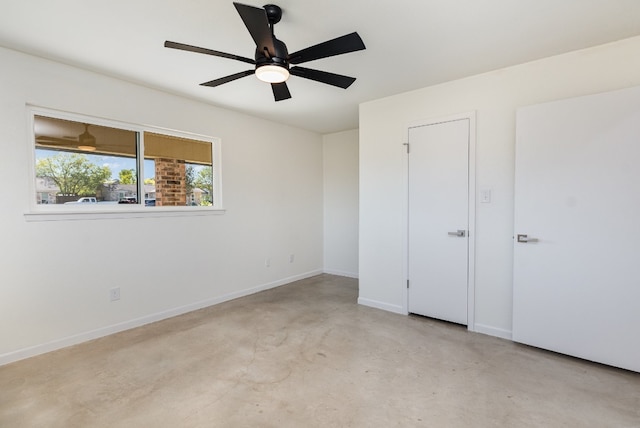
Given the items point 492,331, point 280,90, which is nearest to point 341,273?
point 492,331

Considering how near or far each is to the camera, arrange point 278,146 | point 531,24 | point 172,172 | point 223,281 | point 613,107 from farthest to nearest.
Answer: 1. point 278,146
2. point 223,281
3. point 172,172
4. point 613,107
5. point 531,24

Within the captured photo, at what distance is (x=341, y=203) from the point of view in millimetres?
5422

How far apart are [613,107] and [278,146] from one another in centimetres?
378

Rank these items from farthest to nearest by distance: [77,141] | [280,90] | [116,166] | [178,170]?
[178,170], [116,166], [77,141], [280,90]

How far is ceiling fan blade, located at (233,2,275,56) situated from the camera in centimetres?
152

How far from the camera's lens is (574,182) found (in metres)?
2.46

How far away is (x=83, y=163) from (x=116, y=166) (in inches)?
11.1

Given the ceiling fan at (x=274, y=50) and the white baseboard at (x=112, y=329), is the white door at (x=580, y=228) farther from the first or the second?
the white baseboard at (x=112, y=329)

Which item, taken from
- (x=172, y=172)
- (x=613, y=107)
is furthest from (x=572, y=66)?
(x=172, y=172)

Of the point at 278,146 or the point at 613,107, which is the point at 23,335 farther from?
the point at 613,107

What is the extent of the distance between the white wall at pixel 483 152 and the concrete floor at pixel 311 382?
55cm

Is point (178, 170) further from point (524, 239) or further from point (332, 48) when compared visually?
point (524, 239)

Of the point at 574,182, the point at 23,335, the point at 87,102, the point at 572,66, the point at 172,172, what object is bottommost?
the point at 23,335

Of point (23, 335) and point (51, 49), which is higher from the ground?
point (51, 49)
